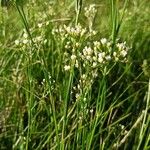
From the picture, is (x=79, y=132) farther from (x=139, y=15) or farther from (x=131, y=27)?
(x=139, y=15)

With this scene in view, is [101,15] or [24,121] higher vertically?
[101,15]

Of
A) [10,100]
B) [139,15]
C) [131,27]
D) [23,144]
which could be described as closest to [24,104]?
[10,100]

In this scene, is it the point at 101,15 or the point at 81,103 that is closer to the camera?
the point at 81,103

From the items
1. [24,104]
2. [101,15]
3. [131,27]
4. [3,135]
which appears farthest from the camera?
[101,15]

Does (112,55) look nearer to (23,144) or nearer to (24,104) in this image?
(23,144)

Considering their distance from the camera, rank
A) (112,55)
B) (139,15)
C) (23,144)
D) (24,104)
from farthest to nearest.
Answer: (139,15) < (24,104) < (23,144) < (112,55)

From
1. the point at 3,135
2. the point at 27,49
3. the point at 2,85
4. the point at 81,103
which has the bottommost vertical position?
the point at 3,135
